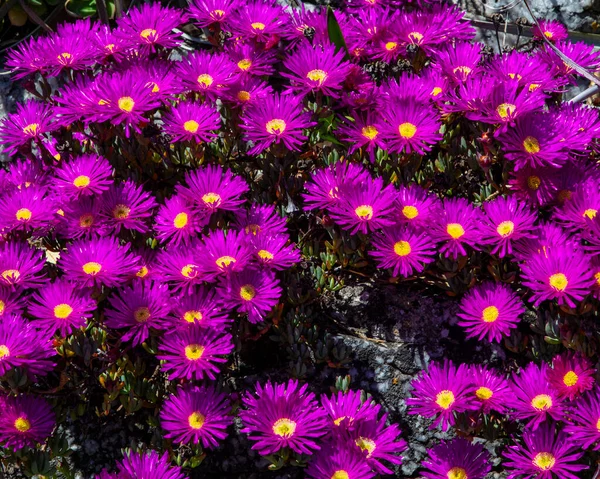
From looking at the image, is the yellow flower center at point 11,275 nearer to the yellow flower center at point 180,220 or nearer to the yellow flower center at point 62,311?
the yellow flower center at point 62,311

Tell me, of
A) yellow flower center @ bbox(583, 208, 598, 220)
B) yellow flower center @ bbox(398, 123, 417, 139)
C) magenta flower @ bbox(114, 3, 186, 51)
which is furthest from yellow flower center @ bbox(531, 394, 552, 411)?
magenta flower @ bbox(114, 3, 186, 51)

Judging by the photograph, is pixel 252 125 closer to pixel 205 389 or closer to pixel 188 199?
pixel 188 199

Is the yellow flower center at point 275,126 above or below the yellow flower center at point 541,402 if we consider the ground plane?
above

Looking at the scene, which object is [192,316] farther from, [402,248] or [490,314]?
[490,314]

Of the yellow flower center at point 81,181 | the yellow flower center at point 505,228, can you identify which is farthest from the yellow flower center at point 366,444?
the yellow flower center at point 81,181

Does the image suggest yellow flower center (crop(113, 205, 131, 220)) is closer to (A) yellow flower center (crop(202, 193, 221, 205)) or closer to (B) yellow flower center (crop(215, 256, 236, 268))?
(A) yellow flower center (crop(202, 193, 221, 205))
